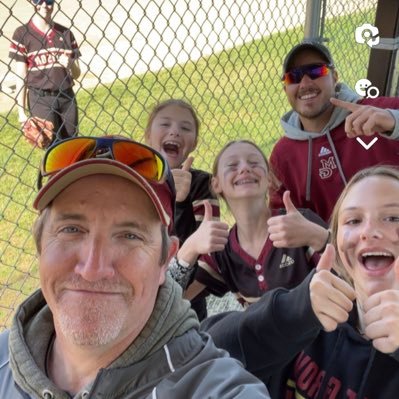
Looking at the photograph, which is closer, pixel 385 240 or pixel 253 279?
pixel 385 240

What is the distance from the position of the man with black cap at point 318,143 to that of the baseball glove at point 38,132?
177 centimetres

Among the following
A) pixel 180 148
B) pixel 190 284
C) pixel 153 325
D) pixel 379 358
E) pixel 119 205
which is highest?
pixel 180 148

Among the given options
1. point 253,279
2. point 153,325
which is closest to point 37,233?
point 153,325

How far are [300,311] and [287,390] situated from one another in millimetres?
338

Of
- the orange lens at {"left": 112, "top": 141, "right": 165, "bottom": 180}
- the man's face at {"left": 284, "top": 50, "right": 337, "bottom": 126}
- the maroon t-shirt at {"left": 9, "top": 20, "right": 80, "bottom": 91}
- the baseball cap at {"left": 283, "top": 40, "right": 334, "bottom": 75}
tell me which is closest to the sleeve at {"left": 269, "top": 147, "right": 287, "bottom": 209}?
the man's face at {"left": 284, "top": 50, "right": 337, "bottom": 126}

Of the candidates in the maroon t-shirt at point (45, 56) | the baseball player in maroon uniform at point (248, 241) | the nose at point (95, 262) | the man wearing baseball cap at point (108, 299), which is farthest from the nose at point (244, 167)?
the maroon t-shirt at point (45, 56)

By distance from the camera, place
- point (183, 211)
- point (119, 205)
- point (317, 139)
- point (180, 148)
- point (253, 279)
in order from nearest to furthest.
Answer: point (119, 205)
point (253, 279)
point (183, 211)
point (180, 148)
point (317, 139)

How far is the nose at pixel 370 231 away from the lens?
178cm

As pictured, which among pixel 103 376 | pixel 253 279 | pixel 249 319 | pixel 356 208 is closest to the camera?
pixel 103 376

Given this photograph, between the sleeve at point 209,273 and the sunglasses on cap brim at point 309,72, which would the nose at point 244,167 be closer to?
the sleeve at point 209,273

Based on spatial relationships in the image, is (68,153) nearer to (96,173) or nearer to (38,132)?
(96,173)

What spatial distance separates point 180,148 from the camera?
3020 mm

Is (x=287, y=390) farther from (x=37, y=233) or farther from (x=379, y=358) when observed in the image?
(x=37, y=233)

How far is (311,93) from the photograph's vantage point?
320 centimetres
